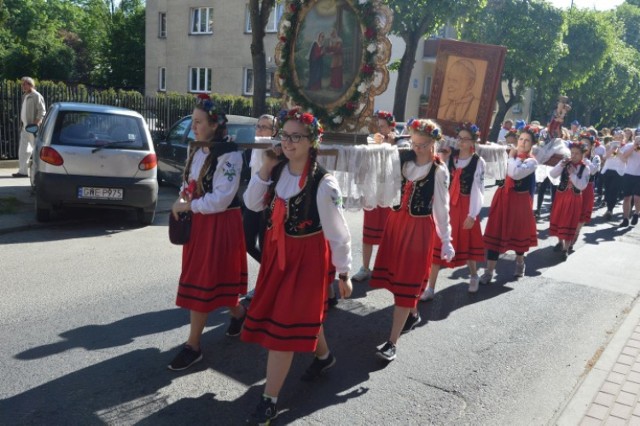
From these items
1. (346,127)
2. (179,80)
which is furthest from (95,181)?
(179,80)

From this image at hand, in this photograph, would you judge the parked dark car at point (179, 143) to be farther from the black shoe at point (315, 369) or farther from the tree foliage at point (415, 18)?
the tree foliage at point (415, 18)

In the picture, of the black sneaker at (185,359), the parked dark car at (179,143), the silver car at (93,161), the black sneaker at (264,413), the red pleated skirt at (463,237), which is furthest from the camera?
the parked dark car at (179,143)

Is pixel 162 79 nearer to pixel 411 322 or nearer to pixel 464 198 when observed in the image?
pixel 464 198

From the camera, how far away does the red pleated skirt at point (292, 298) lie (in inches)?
151

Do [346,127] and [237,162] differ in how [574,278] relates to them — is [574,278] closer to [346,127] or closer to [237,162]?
[346,127]

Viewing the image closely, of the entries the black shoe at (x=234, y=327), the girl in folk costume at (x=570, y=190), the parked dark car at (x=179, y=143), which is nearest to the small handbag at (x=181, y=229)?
the black shoe at (x=234, y=327)

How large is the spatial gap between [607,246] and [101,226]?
8.54 meters

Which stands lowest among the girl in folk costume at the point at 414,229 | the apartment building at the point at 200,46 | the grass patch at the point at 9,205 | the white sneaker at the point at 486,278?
the white sneaker at the point at 486,278

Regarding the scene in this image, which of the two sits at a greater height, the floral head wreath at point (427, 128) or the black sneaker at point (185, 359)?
the floral head wreath at point (427, 128)

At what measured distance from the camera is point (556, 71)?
28000 mm

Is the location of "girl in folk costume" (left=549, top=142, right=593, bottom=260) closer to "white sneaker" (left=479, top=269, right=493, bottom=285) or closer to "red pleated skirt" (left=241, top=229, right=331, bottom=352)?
"white sneaker" (left=479, top=269, right=493, bottom=285)

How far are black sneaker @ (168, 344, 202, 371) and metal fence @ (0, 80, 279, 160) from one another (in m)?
7.88

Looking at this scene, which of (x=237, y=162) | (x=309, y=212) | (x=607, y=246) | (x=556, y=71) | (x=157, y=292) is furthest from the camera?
(x=556, y=71)

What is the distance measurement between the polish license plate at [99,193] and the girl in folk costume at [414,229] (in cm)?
484
